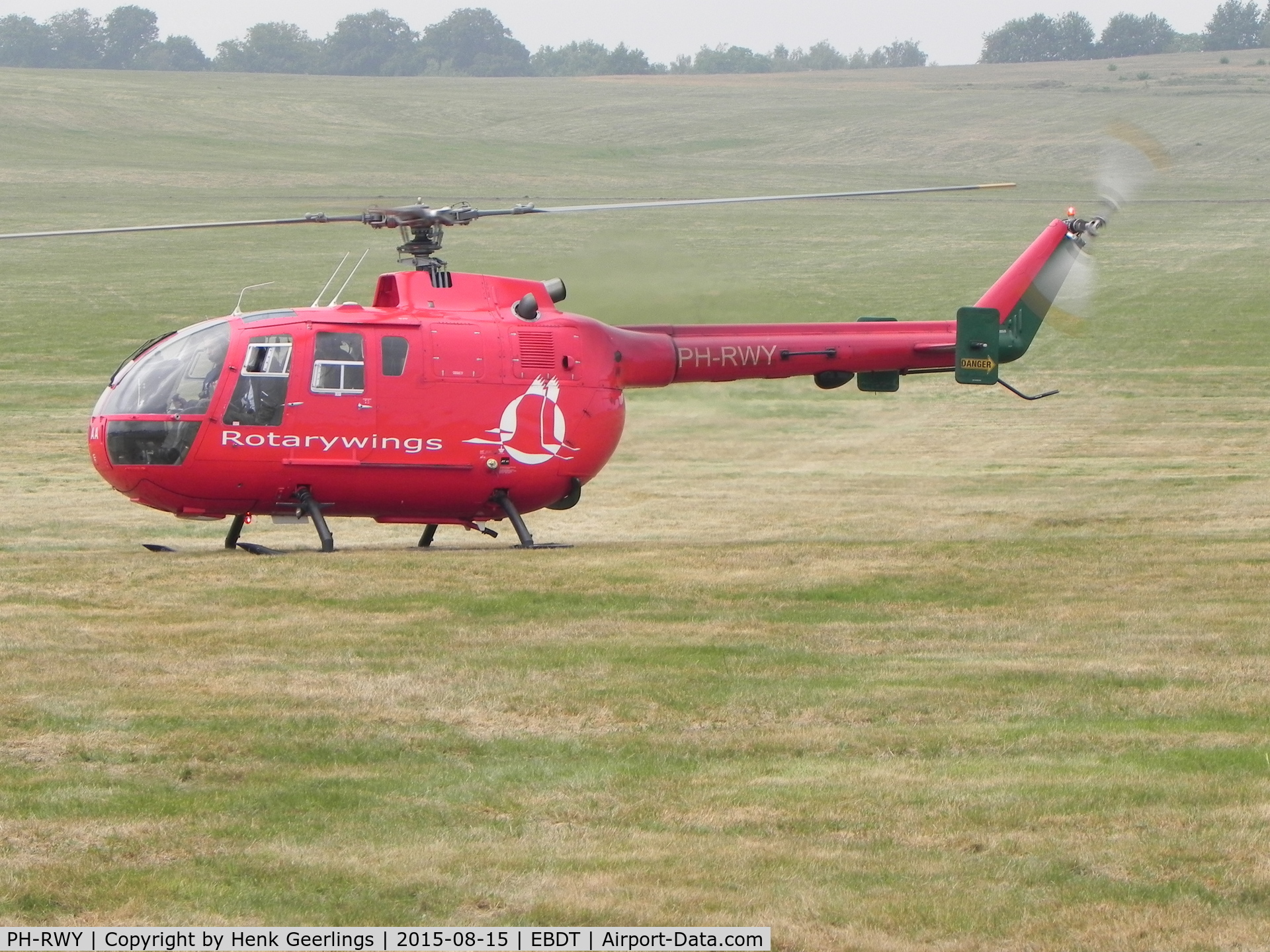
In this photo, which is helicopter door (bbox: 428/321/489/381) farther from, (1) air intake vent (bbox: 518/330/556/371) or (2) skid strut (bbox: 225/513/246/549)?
(2) skid strut (bbox: 225/513/246/549)

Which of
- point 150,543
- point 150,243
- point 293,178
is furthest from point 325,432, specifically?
point 293,178

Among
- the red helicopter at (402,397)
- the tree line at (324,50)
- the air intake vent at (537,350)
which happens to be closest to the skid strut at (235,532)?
the red helicopter at (402,397)

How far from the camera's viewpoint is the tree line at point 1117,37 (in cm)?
13300

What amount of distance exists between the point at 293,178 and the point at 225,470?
1834 inches

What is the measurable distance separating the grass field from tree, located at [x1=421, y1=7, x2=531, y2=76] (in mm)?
111372

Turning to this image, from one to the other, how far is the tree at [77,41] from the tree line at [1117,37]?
2692 inches

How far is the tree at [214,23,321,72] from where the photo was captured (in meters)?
130

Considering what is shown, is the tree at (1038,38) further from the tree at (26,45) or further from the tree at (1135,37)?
the tree at (26,45)

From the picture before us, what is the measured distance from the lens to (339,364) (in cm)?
1339

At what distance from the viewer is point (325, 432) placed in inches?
527

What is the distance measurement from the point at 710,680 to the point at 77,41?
449ft

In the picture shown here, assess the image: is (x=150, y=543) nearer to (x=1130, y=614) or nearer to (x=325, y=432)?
(x=325, y=432)

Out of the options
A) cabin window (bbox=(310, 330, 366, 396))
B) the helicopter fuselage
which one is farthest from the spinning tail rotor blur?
cabin window (bbox=(310, 330, 366, 396))

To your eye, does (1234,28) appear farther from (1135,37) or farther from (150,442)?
(150,442)
